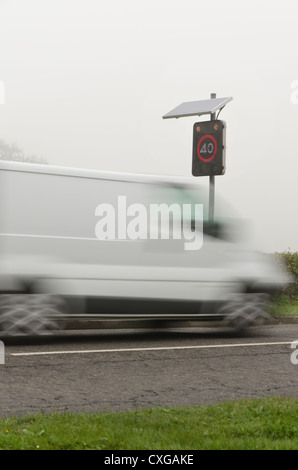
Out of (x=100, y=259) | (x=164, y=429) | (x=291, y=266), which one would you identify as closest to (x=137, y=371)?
(x=100, y=259)

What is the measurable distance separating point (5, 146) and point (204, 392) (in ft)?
135

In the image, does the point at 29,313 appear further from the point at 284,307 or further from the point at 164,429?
the point at 284,307

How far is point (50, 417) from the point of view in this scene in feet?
16.3

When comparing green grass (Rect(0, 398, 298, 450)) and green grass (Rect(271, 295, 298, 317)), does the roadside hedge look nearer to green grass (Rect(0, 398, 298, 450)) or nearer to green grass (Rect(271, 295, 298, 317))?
green grass (Rect(271, 295, 298, 317))

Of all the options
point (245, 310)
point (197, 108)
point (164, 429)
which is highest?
point (197, 108)

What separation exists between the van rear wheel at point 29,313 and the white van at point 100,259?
1 centimetres

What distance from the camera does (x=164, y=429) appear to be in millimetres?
4566

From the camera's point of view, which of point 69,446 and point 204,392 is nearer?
point 69,446

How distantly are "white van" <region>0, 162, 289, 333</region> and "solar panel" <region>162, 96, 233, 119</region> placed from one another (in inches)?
202

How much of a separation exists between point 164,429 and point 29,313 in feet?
15.8

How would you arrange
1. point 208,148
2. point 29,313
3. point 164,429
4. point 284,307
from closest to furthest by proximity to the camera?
point 164,429, point 29,313, point 208,148, point 284,307
